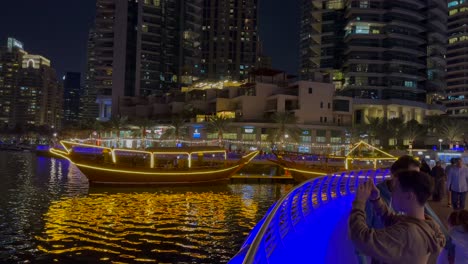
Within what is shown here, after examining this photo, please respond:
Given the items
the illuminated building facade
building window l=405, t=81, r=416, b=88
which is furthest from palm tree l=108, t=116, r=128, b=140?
building window l=405, t=81, r=416, b=88

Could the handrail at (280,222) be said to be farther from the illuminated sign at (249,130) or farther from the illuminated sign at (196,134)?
the illuminated sign at (196,134)

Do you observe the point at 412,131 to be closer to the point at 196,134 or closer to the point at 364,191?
the point at 196,134

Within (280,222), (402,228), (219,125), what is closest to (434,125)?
(219,125)

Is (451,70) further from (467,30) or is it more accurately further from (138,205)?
(138,205)

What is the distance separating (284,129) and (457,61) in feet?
296

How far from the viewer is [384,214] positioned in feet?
13.7

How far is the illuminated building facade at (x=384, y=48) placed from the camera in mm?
97688

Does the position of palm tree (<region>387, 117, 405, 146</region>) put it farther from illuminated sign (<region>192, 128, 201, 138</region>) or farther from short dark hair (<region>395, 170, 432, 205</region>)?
short dark hair (<region>395, 170, 432, 205</region>)

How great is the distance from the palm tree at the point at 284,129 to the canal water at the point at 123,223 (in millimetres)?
38057

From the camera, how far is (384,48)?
9888 cm

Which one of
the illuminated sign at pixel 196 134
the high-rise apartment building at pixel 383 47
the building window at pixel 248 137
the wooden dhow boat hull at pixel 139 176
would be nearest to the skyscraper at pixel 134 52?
the illuminated sign at pixel 196 134

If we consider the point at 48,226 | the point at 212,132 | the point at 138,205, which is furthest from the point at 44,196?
the point at 212,132

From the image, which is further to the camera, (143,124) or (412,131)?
(143,124)

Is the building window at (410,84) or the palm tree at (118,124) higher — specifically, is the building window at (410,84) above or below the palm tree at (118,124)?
above
